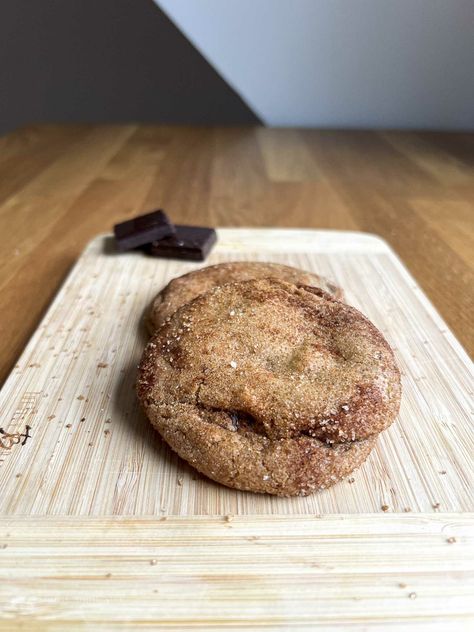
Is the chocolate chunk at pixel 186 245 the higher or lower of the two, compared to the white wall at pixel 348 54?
higher

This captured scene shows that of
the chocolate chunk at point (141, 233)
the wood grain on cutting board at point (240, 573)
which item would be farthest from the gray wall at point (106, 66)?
the wood grain on cutting board at point (240, 573)

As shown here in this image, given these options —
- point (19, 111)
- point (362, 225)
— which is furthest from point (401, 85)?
point (19, 111)

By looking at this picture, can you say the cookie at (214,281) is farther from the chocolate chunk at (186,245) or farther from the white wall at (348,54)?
the white wall at (348,54)

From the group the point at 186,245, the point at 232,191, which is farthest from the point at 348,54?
the point at 186,245

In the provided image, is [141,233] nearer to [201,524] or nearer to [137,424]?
[137,424]

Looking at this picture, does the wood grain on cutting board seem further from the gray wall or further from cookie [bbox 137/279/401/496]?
the gray wall

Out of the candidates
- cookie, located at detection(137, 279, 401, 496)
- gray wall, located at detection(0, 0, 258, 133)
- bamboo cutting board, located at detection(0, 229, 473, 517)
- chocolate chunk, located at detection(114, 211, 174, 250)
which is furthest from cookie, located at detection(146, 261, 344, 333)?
gray wall, located at detection(0, 0, 258, 133)

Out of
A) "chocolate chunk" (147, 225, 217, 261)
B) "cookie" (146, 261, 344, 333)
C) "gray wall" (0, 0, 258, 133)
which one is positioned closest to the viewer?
"cookie" (146, 261, 344, 333)
